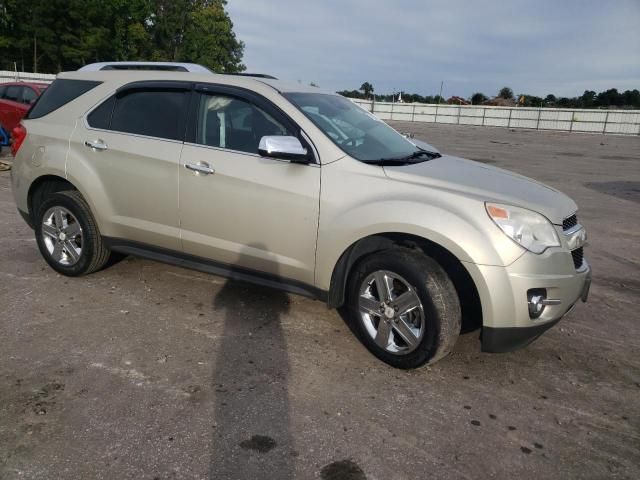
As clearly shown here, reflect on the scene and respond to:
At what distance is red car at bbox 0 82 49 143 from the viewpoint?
11977mm

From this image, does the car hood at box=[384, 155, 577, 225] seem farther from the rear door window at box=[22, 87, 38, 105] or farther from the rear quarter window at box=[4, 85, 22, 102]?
the rear quarter window at box=[4, 85, 22, 102]

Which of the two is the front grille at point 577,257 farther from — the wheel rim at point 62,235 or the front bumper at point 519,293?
the wheel rim at point 62,235

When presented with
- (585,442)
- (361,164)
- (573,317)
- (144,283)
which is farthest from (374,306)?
(144,283)

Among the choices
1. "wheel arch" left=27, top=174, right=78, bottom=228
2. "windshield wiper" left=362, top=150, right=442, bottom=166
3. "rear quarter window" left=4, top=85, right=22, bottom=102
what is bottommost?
"wheel arch" left=27, top=174, right=78, bottom=228

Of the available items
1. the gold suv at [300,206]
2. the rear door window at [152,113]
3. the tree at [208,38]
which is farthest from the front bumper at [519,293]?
the tree at [208,38]

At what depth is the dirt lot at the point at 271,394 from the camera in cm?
243

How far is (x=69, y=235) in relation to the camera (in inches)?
176

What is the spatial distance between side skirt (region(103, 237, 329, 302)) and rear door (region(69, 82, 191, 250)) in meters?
0.06

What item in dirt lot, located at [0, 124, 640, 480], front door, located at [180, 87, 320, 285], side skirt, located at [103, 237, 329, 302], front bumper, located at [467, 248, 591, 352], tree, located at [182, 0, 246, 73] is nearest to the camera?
dirt lot, located at [0, 124, 640, 480]

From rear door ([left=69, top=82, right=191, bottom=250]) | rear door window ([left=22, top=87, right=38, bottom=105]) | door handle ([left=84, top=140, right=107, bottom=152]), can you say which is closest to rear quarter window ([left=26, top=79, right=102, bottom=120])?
rear door ([left=69, top=82, right=191, bottom=250])

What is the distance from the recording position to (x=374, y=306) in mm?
3326

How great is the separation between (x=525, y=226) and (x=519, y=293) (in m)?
0.39

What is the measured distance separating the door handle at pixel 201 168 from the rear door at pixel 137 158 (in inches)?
5.8

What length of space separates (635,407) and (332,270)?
1.96 meters
